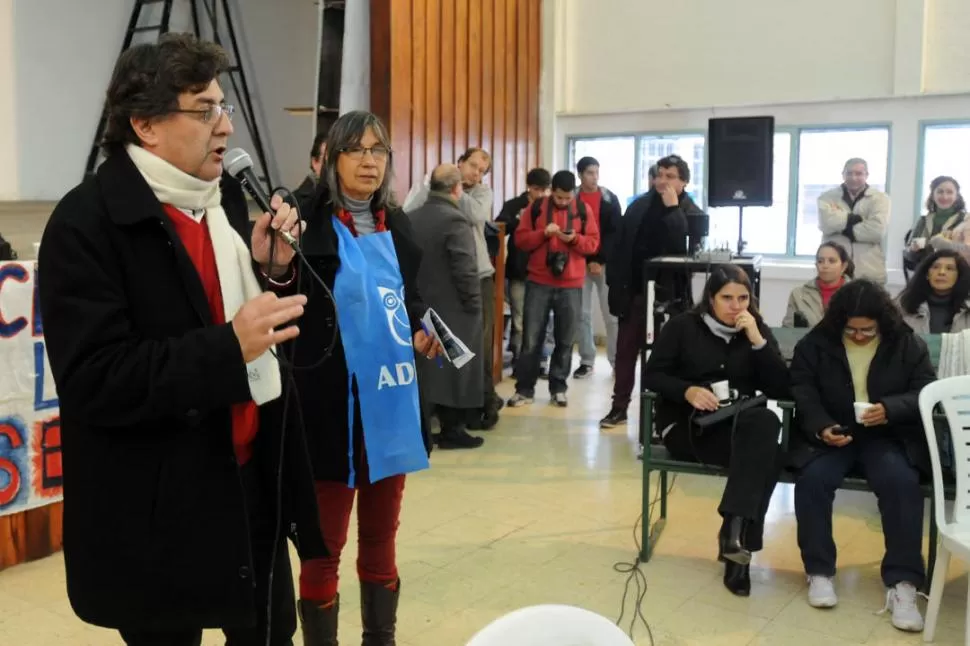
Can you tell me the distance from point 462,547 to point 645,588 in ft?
2.42

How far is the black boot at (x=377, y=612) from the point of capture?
229 cm

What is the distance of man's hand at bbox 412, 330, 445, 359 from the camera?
2.25 meters

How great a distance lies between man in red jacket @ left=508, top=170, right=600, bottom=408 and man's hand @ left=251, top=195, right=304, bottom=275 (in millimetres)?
4273

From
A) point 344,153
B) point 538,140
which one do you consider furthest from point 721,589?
point 538,140

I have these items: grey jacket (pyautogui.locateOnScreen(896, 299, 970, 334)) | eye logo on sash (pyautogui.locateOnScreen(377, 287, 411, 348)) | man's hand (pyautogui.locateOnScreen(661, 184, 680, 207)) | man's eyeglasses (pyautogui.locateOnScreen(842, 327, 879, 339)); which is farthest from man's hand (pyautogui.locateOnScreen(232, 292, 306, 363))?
man's hand (pyautogui.locateOnScreen(661, 184, 680, 207))

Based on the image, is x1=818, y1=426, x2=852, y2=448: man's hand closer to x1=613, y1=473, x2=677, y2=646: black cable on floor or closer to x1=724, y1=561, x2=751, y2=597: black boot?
x1=724, y1=561, x2=751, y2=597: black boot

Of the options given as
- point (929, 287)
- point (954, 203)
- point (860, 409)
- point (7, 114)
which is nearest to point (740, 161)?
point (954, 203)

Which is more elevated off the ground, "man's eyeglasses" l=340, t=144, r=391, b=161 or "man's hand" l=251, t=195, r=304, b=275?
"man's eyeglasses" l=340, t=144, r=391, b=161

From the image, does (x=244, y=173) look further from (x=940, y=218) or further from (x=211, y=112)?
(x=940, y=218)

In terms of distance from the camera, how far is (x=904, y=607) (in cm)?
297

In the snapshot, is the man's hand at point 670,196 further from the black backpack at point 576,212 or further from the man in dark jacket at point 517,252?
the man in dark jacket at point 517,252

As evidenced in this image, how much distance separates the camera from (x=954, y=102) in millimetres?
7309

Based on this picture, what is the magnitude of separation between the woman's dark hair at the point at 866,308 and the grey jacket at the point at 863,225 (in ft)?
8.43

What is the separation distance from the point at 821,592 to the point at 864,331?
953 millimetres
